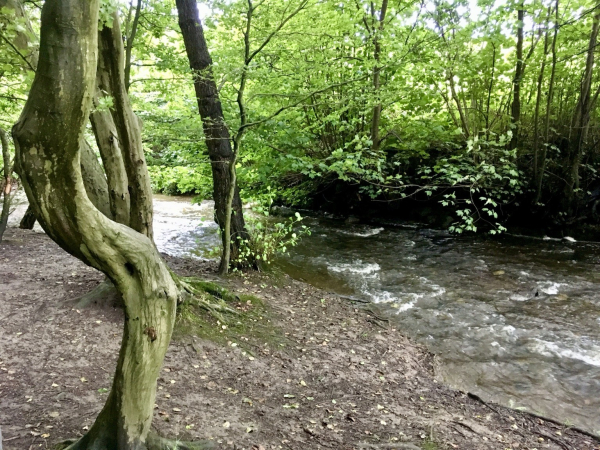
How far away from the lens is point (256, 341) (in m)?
5.76

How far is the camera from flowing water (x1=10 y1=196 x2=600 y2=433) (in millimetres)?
5762

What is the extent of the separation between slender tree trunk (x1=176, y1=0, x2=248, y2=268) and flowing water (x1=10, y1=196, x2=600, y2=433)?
831 millimetres

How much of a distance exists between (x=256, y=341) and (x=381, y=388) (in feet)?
6.00

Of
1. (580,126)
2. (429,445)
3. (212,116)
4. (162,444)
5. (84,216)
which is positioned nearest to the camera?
(84,216)

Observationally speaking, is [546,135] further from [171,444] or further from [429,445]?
[171,444]

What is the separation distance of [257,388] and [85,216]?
321 centimetres

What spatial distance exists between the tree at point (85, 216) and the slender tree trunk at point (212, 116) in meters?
4.73

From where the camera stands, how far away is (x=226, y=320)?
597 cm

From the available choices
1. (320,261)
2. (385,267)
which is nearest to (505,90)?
(385,267)

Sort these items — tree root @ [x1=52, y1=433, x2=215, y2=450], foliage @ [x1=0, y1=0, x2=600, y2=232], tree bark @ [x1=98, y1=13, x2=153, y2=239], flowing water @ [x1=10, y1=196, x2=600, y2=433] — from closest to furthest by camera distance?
1. tree root @ [x1=52, y1=433, x2=215, y2=450]
2. tree bark @ [x1=98, y1=13, x2=153, y2=239]
3. flowing water @ [x1=10, y1=196, x2=600, y2=433]
4. foliage @ [x1=0, y1=0, x2=600, y2=232]

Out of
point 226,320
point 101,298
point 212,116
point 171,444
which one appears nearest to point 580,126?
point 212,116

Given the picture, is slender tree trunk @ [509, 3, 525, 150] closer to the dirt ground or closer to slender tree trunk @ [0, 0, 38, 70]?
the dirt ground

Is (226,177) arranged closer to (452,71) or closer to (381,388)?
(381,388)

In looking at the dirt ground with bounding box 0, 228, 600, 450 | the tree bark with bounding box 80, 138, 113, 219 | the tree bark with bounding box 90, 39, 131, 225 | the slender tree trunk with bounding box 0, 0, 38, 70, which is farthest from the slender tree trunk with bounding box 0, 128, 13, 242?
the tree bark with bounding box 90, 39, 131, 225
